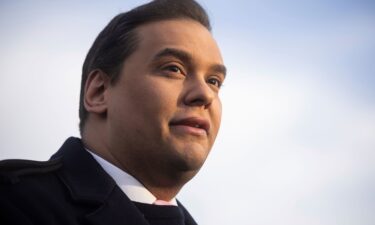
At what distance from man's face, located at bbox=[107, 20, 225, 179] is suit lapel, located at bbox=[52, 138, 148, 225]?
0.27 metres

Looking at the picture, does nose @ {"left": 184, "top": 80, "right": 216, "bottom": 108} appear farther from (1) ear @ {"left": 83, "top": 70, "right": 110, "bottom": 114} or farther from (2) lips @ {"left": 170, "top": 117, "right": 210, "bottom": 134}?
(1) ear @ {"left": 83, "top": 70, "right": 110, "bottom": 114}

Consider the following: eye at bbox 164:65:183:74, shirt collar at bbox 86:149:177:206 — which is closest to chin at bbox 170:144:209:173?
shirt collar at bbox 86:149:177:206

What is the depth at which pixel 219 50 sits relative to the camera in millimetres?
3820

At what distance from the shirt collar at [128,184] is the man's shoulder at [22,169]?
1.25 ft

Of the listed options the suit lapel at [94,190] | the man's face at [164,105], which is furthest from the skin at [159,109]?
the suit lapel at [94,190]

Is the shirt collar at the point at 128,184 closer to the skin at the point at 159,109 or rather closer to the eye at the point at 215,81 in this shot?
the skin at the point at 159,109

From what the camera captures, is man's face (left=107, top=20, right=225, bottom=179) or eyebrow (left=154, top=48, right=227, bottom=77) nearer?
man's face (left=107, top=20, right=225, bottom=179)

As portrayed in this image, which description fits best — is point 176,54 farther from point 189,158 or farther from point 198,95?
point 189,158

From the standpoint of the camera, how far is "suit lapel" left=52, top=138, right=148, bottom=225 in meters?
2.80

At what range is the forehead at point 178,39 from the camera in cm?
348

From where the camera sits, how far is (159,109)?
3244 mm

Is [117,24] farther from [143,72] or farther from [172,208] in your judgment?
[172,208]

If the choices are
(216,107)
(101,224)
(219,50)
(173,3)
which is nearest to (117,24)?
(173,3)

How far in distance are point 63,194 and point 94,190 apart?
221 mm
